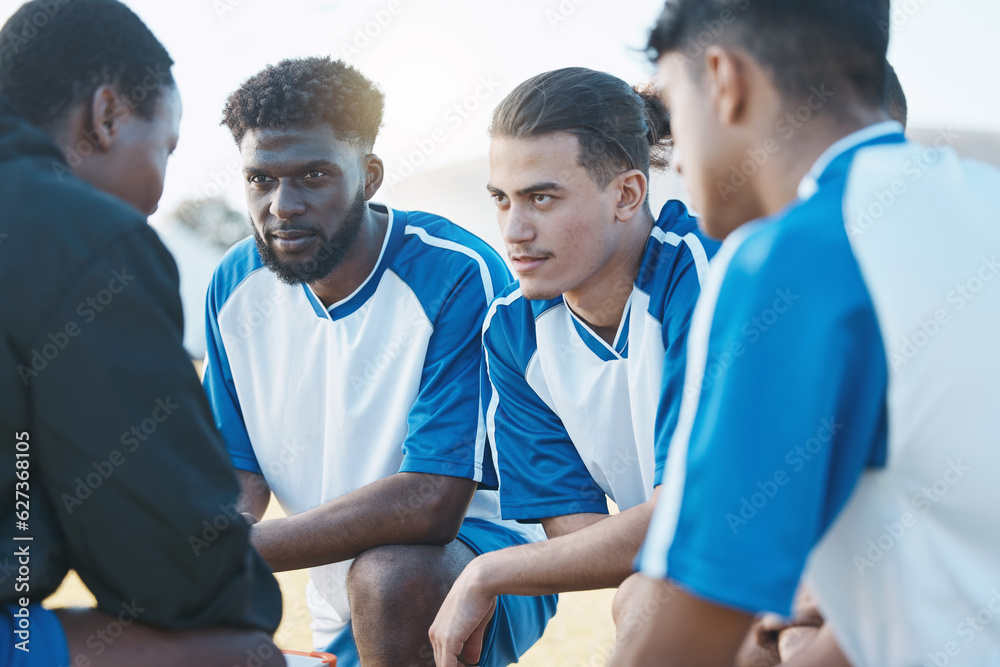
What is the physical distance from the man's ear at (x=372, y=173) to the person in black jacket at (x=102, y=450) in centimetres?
172

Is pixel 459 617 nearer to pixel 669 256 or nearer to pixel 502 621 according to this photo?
pixel 502 621

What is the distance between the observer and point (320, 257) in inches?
114

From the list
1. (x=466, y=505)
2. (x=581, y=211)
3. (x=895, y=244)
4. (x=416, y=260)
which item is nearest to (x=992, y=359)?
(x=895, y=244)

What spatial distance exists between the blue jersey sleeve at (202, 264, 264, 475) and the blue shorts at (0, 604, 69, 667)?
5.16ft

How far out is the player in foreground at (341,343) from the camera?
267 centimetres

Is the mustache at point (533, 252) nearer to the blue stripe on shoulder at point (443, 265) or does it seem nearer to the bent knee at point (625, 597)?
the blue stripe on shoulder at point (443, 265)

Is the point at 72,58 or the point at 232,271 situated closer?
the point at 72,58

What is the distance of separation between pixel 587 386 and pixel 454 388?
1.56ft

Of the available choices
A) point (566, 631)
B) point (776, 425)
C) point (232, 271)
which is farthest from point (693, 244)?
point (566, 631)

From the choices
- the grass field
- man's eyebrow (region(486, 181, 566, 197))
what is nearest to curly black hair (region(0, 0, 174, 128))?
man's eyebrow (region(486, 181, 566, 197))

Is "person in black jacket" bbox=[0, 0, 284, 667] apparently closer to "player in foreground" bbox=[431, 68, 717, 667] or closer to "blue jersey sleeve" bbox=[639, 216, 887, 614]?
"blue jersey sleeve" bbox=[639, 216, 887, 614]

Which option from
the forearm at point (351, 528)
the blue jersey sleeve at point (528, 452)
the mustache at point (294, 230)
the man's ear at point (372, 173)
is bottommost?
the forearm at point (351, 528)

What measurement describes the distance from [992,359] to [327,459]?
2.12 metres

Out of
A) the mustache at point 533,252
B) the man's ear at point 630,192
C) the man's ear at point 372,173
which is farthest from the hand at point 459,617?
the man's ear at point 372,173
